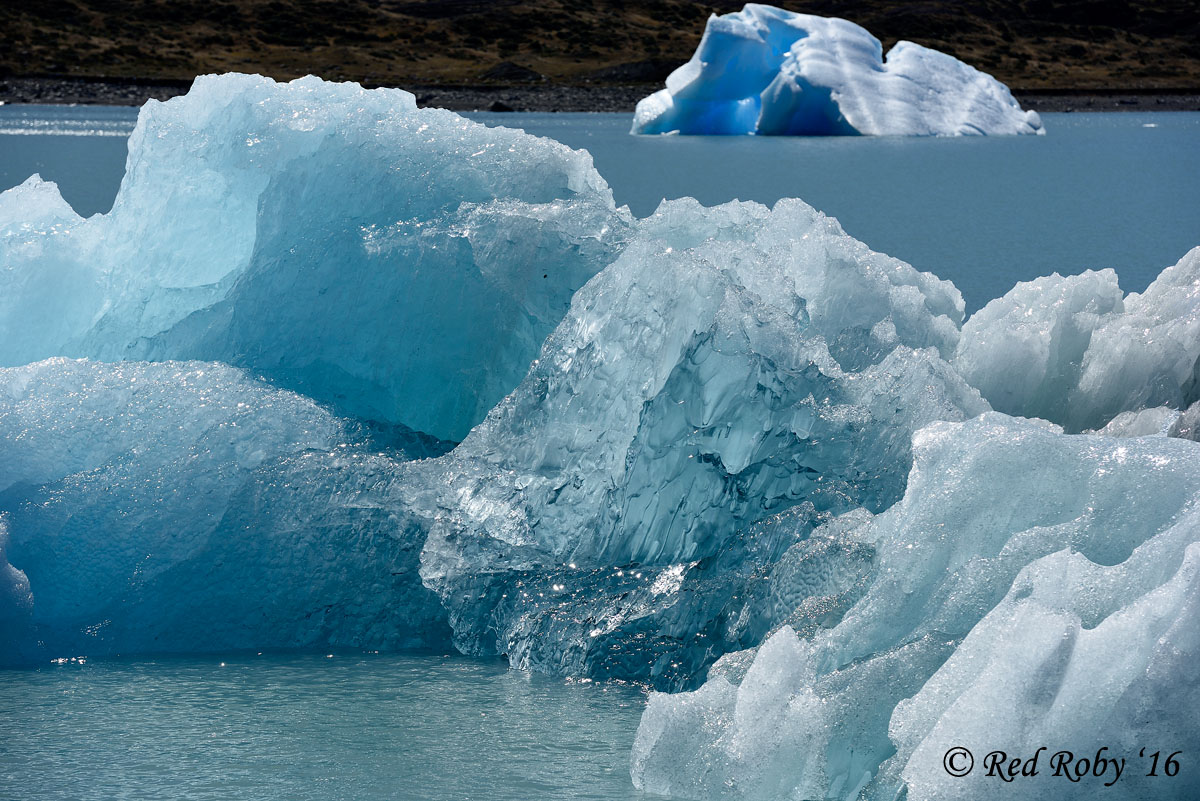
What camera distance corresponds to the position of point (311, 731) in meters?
4.70

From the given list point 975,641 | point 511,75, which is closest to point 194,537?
point 975,641

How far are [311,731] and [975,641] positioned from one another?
222 centimetres

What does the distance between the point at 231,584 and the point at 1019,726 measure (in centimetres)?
329

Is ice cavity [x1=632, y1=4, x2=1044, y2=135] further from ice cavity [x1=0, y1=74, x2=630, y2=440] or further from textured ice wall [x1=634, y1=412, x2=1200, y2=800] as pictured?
textured ice wall [x1=634, y1=412, x2=1200, y2=800]

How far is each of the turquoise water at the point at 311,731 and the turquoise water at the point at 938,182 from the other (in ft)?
29.9

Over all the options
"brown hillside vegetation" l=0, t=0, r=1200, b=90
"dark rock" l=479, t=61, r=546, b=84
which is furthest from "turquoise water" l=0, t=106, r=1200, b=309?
"brown hillside vegetation" l=0, t=0, r=1200, b=90

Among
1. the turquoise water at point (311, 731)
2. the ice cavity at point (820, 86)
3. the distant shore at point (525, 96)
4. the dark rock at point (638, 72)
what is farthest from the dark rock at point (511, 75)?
the turquoise water at point (311, 731)

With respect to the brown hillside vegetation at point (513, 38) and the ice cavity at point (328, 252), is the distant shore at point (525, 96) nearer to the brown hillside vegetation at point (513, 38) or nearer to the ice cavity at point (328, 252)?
the brown hillside vegetation at point (513, 38)

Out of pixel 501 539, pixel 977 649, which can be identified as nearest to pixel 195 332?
pixel 501 539

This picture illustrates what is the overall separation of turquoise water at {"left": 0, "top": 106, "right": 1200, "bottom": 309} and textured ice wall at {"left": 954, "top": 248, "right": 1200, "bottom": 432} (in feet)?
17.7

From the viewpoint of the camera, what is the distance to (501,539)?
5555 mm

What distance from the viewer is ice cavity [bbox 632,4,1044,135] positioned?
103ft

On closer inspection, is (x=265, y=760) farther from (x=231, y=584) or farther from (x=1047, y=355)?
(x=1047, y=355)

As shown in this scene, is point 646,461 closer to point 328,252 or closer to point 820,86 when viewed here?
point 328,252
